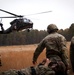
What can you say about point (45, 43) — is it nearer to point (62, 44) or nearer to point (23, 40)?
point (62, 44)

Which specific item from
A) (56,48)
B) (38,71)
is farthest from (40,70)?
(56,48)

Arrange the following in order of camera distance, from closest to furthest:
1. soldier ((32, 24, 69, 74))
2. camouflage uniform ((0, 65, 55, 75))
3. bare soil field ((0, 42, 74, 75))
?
camouflage uniform ((0, 65, 55, 75)), soldier ((32, 24, 69, 74)), bare soil field ((0, 42, 74, 75))

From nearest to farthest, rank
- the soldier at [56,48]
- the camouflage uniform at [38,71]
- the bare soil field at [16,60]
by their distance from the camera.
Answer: the camouflage uniform at [38,71], the soldier at [56,48], the bare soil field at [16,60]

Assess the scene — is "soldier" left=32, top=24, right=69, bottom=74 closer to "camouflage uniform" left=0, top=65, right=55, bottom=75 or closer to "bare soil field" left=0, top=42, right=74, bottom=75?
"camouflage uniform" left=0, top=65, right=55, bottom=75

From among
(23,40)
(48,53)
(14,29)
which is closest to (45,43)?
(48,53)

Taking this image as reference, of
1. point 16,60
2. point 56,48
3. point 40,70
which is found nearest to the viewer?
point 40,70

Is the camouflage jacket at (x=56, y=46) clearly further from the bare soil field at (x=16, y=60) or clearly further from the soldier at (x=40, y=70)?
the bare soil field at (x=16, y=60)

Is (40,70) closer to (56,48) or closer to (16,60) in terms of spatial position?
(56,48)

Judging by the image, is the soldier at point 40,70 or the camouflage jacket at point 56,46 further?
the camouflage jacket at point 56,46

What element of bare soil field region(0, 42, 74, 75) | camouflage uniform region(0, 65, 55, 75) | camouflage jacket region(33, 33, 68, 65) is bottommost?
bare soil field region(0, 42, 74, 75)

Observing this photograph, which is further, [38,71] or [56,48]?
[56,48]

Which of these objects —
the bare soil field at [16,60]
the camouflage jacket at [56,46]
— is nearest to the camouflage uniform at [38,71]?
the camouflage jacket at [56,46]

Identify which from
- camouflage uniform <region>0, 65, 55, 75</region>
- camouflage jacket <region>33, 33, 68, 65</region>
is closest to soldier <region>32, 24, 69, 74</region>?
camouflage jacket <region>33, 33, 68, 65</region>

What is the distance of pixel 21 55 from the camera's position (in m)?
12.8
